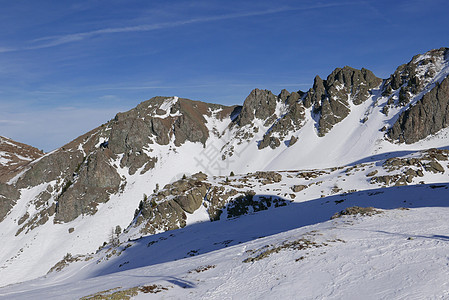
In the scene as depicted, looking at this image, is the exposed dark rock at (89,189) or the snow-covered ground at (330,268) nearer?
the snow-covered ground at (330,268)

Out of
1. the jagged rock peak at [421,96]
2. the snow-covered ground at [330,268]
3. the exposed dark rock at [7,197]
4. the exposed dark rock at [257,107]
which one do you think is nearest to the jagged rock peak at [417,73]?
the jagged rock peak at [421,96]

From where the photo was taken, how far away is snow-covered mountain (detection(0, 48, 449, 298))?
Answer: 138 ft

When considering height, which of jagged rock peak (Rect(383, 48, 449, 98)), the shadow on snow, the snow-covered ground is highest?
jagged rock peak (Rect(383, 48, 449, 98))

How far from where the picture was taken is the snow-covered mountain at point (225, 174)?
42.0 meters

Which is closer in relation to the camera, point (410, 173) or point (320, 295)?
point (320, 295)

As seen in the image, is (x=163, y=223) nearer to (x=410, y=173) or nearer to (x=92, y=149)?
(x=410, y=173)

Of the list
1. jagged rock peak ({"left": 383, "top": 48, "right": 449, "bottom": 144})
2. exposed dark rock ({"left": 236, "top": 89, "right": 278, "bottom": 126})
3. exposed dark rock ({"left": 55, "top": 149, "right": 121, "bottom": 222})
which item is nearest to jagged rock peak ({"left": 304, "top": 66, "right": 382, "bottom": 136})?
jagged rock peak ({"left": 383, "top": 48, "right": 449, "bottom": 144})

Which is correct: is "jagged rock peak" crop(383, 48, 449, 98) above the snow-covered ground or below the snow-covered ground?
above

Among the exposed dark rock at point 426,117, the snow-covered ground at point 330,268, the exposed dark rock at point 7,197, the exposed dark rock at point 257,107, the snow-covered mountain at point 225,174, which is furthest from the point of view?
the exposed dark rock at point 257,107

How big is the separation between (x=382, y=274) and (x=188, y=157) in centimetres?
12003

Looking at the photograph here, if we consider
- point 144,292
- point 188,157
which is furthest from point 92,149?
point 144,292

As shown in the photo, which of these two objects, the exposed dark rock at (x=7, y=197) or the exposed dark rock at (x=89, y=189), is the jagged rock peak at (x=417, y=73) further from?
the exposed dark rock at (x=7, y=197)

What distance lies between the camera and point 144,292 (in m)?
15.0

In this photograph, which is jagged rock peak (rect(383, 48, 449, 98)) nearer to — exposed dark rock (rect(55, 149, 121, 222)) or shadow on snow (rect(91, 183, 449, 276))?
shadow on snow (rect(91, 183, 449, 276))
